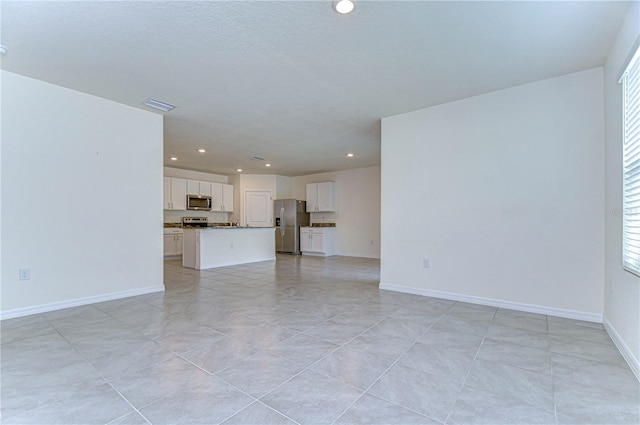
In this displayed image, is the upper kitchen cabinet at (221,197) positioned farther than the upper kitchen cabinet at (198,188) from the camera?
Yes

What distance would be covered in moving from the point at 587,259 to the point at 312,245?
259 inches

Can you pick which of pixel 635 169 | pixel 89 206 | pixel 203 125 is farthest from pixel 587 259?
pixel 89 206

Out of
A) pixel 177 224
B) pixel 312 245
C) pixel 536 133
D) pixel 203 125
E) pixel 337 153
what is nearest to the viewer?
pixel 536 133

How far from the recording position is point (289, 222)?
915 centimetres

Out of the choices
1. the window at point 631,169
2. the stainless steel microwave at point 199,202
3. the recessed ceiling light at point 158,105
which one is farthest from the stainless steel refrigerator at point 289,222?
the window at point 631,169

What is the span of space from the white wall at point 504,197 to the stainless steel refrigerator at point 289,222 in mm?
5032

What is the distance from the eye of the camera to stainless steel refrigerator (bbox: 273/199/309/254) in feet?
29.8

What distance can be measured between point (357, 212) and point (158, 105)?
5833 millimetres

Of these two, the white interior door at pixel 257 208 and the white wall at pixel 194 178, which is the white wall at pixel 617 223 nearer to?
the white interior door at pixel 257 208

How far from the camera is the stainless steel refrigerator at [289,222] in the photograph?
9.08 m

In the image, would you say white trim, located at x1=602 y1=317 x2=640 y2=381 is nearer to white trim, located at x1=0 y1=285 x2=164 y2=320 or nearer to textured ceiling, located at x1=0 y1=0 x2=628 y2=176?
textured ceiling, located at x1=0 y1=0 x2=628 y2=176

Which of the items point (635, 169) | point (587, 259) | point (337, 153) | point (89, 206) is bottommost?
point (587, 259)

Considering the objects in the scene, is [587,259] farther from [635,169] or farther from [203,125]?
[203,125]

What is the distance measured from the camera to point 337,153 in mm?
6578
